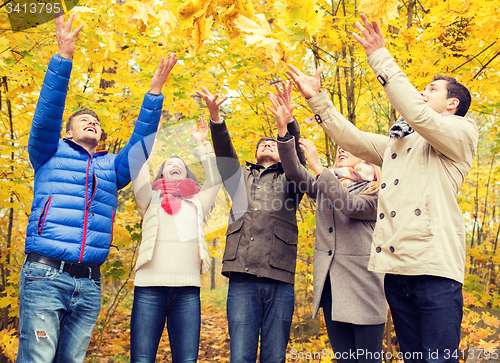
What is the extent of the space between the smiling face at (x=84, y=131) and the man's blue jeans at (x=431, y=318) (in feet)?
7.01

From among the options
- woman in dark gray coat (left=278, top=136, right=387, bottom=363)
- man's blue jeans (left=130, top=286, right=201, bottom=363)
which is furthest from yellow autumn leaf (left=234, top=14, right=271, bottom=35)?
man's blue jeans (left=130, top=286, right=201, bottom=363)

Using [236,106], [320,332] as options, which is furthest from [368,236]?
[320,332]

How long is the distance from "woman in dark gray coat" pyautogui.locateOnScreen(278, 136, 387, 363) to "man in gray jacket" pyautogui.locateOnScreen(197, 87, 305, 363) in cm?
22

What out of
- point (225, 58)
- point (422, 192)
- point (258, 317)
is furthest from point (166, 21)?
point (225, 58)

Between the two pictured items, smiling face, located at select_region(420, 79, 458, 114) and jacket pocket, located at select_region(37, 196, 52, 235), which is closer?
smiling face, located at select_region(420, 79, 458, 114)

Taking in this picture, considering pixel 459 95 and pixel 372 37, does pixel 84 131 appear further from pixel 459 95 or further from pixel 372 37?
pixel 459 95

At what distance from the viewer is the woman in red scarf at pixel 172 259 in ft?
7.55

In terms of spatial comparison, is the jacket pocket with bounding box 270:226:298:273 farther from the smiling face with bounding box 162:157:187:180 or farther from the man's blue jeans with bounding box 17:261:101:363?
the man's blue jeans with bounding box 17:261:101:363

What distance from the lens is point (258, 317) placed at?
2.28m

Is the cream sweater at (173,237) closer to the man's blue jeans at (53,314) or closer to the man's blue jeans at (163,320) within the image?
the man's blue jeans at (163,320)

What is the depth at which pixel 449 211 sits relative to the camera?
1.57 metres

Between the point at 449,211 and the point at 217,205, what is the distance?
1801mm

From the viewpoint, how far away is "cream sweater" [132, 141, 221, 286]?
7.76ft

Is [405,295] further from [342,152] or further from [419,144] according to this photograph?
[342,152]
